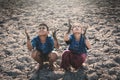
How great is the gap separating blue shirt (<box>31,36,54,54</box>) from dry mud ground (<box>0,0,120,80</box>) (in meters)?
0.50

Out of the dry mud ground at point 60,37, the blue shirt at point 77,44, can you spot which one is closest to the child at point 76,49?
the blue shirt at point 77,44

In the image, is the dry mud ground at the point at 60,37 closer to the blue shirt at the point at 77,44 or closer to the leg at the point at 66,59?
the leg at the point at 66,59

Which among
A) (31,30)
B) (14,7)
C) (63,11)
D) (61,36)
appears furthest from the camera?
(14,7)

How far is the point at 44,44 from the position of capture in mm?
4961

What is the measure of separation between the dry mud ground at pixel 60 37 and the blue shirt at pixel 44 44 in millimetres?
503

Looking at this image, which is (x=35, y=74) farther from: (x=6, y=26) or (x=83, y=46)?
(x=6, y=26)

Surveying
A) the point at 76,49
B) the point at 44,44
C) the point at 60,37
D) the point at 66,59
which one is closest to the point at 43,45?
the point at 44,44

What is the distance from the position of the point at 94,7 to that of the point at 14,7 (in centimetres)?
409

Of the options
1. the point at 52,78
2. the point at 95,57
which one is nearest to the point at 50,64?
the point at 52,78

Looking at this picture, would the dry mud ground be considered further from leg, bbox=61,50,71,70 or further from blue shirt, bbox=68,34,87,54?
blue shirt, bbox=68,34,87,54

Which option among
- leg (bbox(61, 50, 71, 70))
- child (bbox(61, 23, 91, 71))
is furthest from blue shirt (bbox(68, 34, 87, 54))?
leg (bbox(61, 50, 71, 70))

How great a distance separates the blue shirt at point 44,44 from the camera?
4.95 metres

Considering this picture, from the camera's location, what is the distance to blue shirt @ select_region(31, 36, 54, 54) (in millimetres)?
4947

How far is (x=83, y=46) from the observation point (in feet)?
16.5
